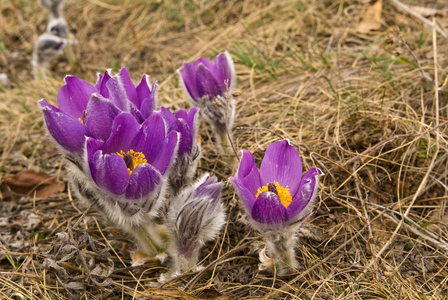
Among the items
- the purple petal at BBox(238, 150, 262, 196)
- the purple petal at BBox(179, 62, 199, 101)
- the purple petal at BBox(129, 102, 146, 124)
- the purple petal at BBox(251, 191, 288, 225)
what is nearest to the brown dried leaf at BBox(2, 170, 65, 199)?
the purple petal at BBox(179, 62, 199, 101)

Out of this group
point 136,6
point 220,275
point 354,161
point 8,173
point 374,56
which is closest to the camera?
point 220,275

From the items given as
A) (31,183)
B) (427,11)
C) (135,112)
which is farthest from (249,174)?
(427,11)

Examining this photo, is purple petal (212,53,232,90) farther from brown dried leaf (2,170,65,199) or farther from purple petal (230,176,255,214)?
brown dried leaf (2,170,65,199)

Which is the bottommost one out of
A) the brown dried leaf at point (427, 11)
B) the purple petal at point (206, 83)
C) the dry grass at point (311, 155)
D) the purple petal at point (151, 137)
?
the dry grass at point (311, 155)

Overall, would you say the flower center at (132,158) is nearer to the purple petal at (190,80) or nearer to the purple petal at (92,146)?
the purple petal at (92,146)

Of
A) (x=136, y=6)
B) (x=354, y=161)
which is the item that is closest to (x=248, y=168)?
(x=354, y=161)

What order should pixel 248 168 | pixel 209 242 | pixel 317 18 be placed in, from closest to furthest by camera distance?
pixel 248 168, pixel 209 242, pixel 317 18

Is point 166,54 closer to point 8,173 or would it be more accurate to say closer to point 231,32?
point 231,32

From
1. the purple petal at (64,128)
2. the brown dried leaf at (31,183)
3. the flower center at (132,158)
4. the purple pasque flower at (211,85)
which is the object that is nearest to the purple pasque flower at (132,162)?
the flower center at (132,158)
